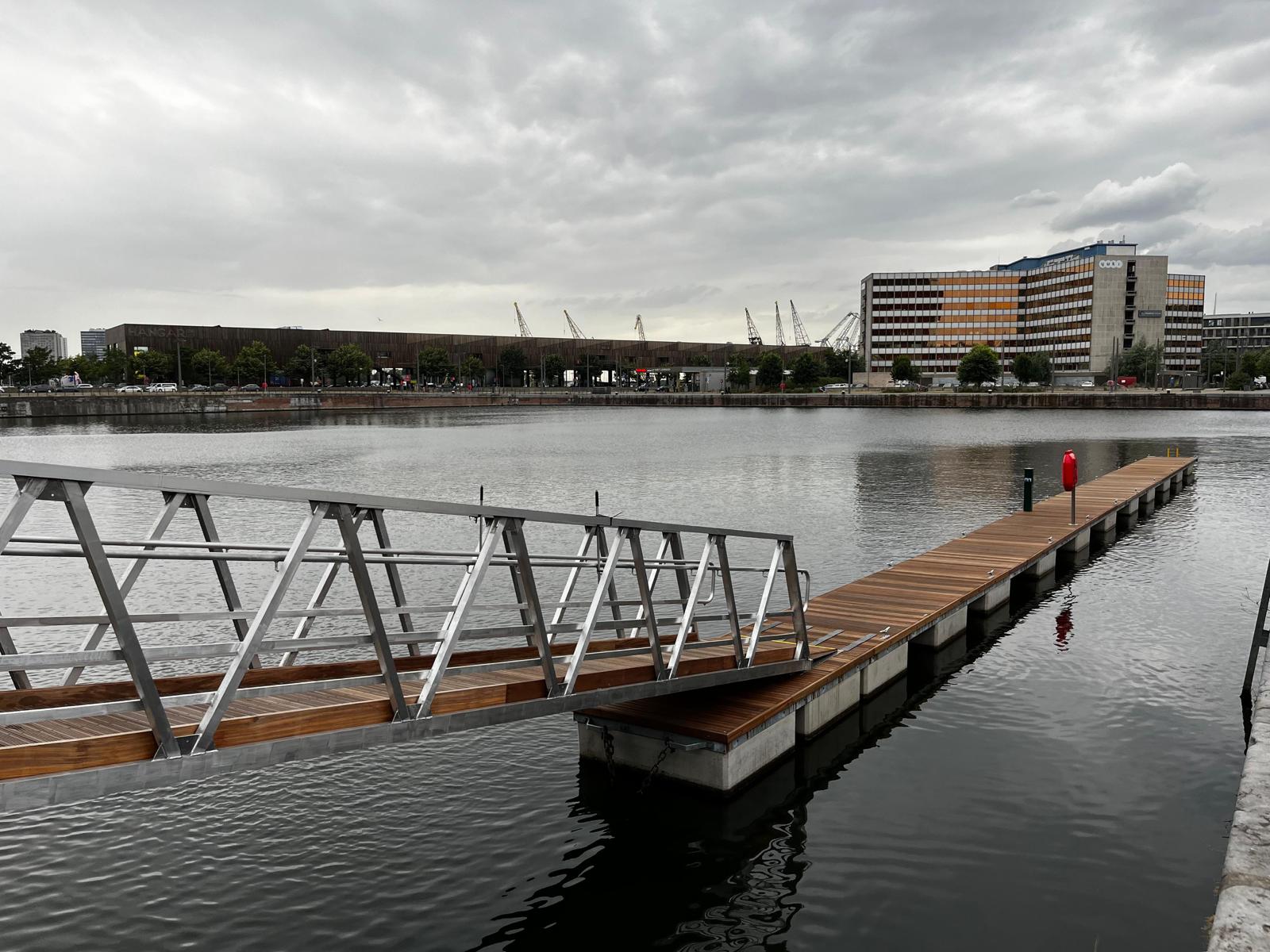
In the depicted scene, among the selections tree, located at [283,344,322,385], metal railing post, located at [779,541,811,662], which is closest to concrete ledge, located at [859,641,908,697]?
metal railing post, located at [779,541,811,662]

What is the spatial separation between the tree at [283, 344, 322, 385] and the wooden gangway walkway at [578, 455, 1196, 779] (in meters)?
173

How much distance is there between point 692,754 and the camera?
36.3 ft

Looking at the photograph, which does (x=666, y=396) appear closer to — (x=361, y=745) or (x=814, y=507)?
(x=814, y=507)

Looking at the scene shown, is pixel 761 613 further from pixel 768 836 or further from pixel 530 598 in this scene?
pixel 530 598

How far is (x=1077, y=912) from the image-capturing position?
8.80 m

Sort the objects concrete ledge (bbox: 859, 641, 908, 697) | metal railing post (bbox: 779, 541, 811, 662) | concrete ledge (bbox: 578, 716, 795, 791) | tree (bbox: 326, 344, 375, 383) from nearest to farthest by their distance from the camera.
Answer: concrete ledge (bbox: 578, 716, 795, 791)
metal railing post (bbox: 779, 541, 811, 662)
concrete ledge (bbox: 859, 641, 908, 697)
tree (bbox: 326, 344, 375, 383)

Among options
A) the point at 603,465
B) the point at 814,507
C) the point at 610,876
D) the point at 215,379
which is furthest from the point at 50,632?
the point at 215,379

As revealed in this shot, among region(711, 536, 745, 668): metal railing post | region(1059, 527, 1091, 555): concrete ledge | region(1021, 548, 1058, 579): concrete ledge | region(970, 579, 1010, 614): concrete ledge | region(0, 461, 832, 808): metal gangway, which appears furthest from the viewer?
region(1059, 527, 1091, 555): concrete ledge

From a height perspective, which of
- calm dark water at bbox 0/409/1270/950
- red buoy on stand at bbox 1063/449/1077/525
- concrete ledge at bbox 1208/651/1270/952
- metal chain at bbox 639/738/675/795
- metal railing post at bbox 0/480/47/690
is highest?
metal railing post at bbox 0/480/47/690

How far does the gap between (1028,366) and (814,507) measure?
164713 millimetres

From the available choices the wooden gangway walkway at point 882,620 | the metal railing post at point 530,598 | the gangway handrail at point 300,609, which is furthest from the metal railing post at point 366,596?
the wooden gangway walkway at point 882,620

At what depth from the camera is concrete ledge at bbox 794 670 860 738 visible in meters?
12.7

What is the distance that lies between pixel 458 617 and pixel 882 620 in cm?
986

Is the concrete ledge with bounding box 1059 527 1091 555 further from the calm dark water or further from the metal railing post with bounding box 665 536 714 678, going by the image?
the metal railing post with bounding box 665 536 714 678
